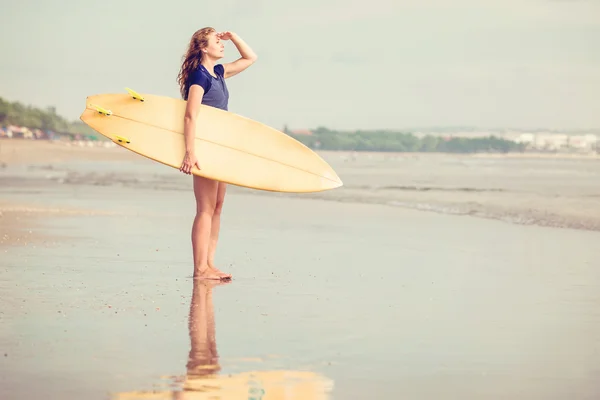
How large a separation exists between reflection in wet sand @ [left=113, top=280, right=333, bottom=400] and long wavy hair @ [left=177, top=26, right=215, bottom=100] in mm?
2316

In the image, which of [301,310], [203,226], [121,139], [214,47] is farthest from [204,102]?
[301,310]

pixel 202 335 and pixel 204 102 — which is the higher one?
pixel 204 102

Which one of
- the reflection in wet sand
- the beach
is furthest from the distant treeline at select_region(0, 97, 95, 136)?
the reflection in wet sand

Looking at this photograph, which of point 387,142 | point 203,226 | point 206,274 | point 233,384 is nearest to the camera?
point 233,384

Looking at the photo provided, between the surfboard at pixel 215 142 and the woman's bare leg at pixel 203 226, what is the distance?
0.11m

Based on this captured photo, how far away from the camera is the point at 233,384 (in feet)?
11.8

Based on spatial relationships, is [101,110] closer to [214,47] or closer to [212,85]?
[212,85]

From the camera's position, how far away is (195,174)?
6164 mm

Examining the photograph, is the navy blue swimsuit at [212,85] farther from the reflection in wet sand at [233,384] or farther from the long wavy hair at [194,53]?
the reflection in wet sand at [233,384]

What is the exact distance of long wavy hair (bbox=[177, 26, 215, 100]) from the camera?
6.07 meters

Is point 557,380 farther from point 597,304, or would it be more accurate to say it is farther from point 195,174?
point 195,174

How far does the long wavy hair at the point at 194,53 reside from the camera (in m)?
6.07

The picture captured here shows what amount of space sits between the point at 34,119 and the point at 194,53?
58772 mm

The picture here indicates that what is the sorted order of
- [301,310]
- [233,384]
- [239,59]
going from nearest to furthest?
[233,384] → [301,310] → [239,59]
